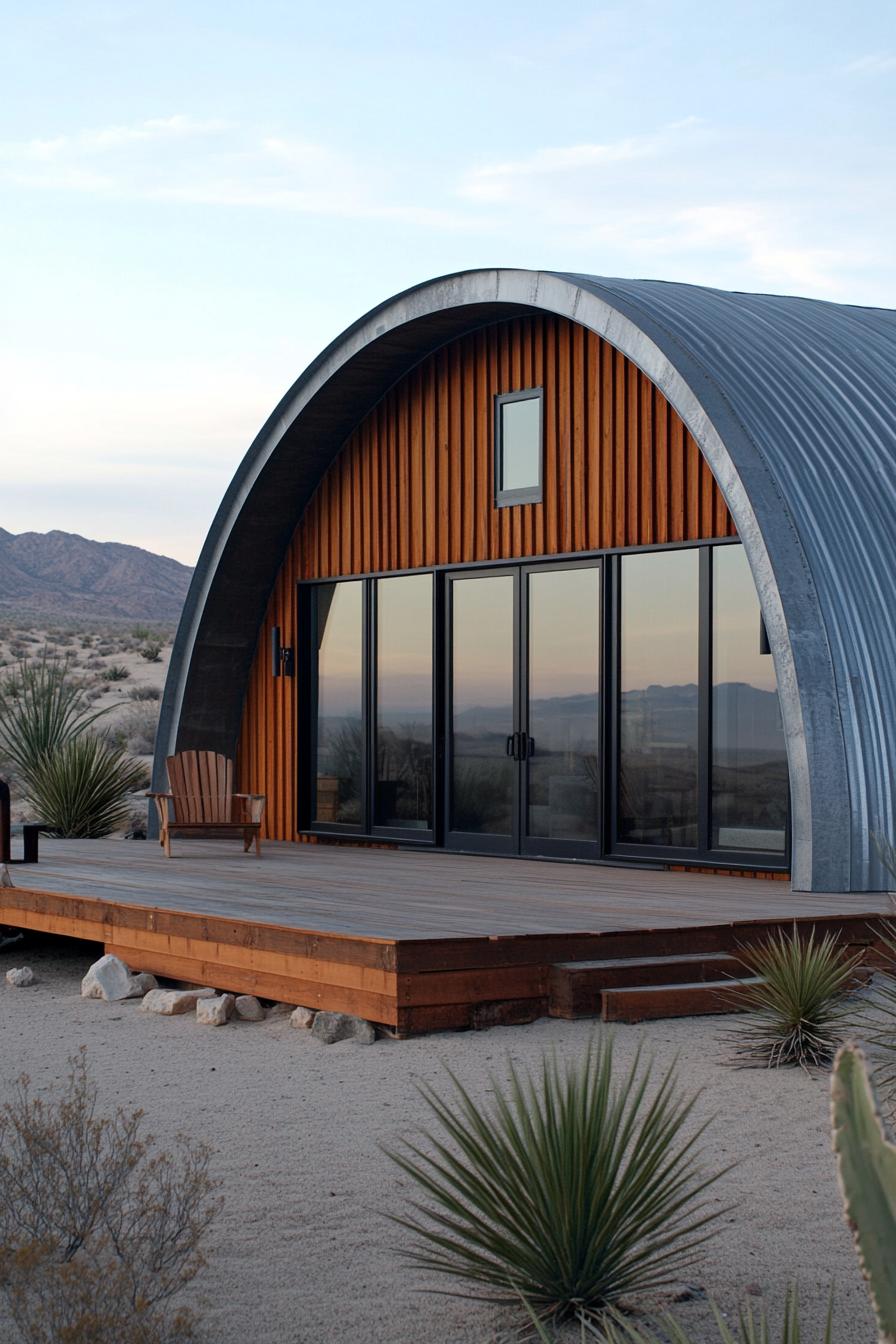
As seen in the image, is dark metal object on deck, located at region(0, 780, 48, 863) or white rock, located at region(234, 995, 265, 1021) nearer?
white rock, located at region(234, 995, 265, 1021)

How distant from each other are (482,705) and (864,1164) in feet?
33.1

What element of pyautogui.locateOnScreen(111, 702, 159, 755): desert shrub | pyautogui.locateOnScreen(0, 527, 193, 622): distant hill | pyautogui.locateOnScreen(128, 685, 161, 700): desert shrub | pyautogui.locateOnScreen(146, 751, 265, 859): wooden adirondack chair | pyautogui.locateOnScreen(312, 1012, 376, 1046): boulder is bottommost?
pyautogui.locateOnScreen(312, 1012, 376, 1046): boulder

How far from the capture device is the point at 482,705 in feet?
39.2

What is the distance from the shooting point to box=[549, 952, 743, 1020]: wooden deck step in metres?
6.58

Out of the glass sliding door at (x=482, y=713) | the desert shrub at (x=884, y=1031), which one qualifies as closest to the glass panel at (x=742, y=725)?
the glass sliding door at (x=482, y=713)

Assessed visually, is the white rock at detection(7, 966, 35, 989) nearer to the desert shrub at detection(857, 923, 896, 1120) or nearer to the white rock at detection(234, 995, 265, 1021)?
the white rock at detection(234, 995, 265, 1021)

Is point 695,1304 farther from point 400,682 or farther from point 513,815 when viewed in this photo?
point 400,682

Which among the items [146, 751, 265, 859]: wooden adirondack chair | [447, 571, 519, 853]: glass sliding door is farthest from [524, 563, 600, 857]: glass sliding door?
[146, 751, 265, 859]: wooden adirondack chair

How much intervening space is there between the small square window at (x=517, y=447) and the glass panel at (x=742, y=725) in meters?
1.98

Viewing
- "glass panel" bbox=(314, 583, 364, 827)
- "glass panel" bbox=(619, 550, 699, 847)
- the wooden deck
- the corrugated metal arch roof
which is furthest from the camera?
"glass panel" bbox=(314, 583, 364, 827)

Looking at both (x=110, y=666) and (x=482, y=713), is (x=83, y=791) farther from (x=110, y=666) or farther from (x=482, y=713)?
(x=110, y=666)

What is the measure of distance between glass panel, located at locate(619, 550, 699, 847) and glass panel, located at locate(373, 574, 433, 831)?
84.6 inches

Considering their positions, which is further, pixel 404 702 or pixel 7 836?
pixel 404 702

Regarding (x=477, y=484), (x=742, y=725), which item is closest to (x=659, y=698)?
(x=742, y=725)
